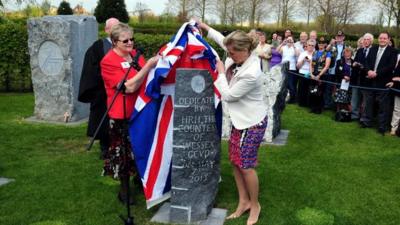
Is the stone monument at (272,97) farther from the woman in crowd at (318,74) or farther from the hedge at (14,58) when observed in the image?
the hedge at (14,58)

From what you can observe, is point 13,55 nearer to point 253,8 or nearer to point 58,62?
point 58,62

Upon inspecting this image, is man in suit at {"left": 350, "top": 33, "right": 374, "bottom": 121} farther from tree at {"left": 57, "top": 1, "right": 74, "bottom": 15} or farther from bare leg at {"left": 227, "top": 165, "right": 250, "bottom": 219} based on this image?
tree at {"left": 57, "top": 1, "right": 74, "bottom": 15}

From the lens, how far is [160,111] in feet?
14.0

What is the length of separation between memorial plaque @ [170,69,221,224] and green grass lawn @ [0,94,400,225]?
0.40 meters

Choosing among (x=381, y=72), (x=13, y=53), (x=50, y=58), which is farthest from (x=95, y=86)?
(x=13, y=53)

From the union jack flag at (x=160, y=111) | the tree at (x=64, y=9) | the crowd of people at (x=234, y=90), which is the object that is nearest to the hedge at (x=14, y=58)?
the crowd of people at (x=234, y=90)

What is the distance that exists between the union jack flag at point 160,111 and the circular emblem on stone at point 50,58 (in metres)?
4.92

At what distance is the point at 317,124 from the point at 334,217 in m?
4.55

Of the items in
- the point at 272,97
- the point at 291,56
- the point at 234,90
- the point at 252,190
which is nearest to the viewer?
the point at 234,90

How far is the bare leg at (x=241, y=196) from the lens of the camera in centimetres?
432

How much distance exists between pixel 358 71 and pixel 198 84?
6.07 meters

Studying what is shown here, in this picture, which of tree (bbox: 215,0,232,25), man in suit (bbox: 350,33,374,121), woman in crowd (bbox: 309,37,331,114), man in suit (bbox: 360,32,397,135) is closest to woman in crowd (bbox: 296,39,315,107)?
woman in crowd (bbox: 309,37,331,114)

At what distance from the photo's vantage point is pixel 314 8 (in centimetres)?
3022

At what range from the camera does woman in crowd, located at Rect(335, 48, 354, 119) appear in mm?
9148
